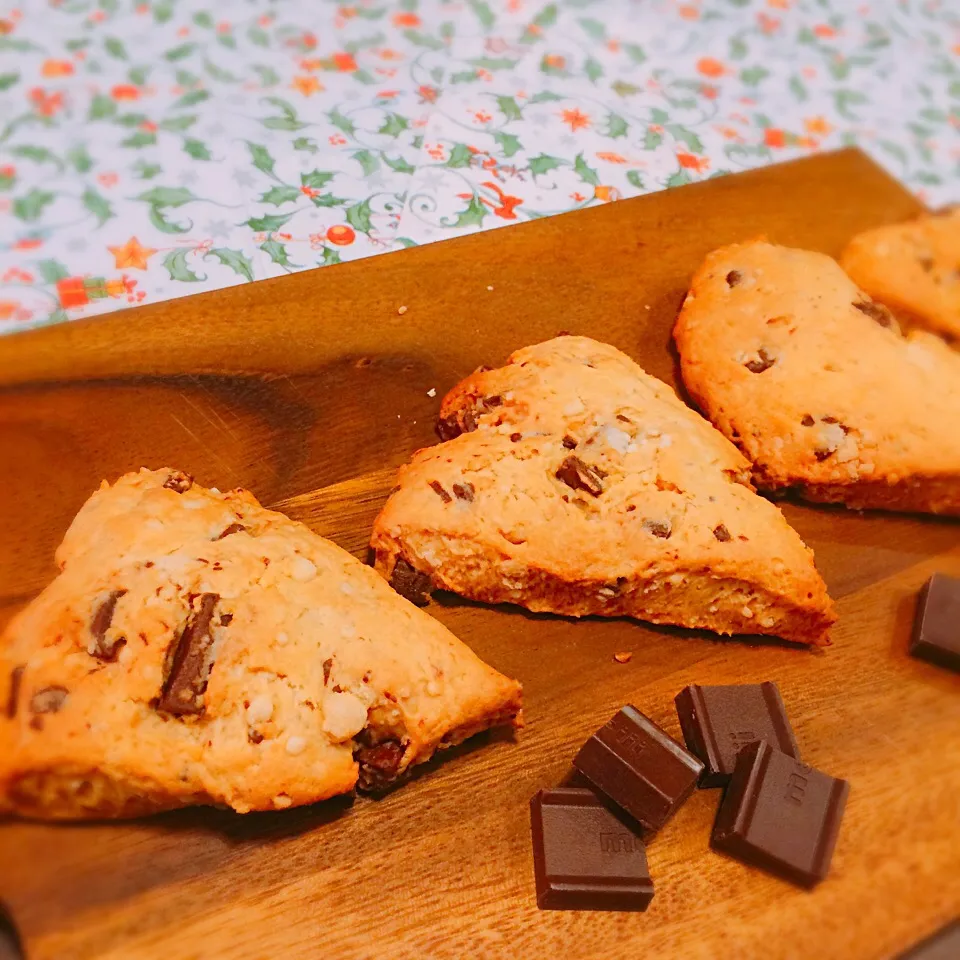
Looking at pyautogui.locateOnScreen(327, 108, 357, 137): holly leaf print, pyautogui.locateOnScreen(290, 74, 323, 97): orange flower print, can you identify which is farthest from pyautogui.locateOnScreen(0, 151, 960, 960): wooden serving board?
pyautogui.locateOnScreen(290, 74, 323, 97): orange flower print

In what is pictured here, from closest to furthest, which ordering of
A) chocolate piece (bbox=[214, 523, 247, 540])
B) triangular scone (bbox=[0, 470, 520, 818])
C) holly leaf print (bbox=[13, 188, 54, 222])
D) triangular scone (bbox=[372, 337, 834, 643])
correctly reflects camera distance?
1. triangular scone (bbox=[0, 470, 520, 818])
2. chocolate piece (bbox=[214, 523, 247, 540])
3. triangular scone (bbox=[372, 337, 834, 643])
4. holly leaf print (bbox=[13, 188, 54, 222])

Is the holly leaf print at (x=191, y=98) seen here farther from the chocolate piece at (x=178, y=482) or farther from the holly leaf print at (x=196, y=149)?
the chocolate piece at (x=178, y=482)

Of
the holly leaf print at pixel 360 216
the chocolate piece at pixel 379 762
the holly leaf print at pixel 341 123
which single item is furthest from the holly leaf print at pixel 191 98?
the chocolate piece at pixel 379 762

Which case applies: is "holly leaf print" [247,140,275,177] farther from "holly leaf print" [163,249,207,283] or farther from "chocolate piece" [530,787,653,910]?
"chocolate piece" [530,787,653,910]

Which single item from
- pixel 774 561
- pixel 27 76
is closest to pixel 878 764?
pixel 774 561

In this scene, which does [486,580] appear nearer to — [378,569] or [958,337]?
[378,569]

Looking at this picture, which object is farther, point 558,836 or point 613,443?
point 613,443
